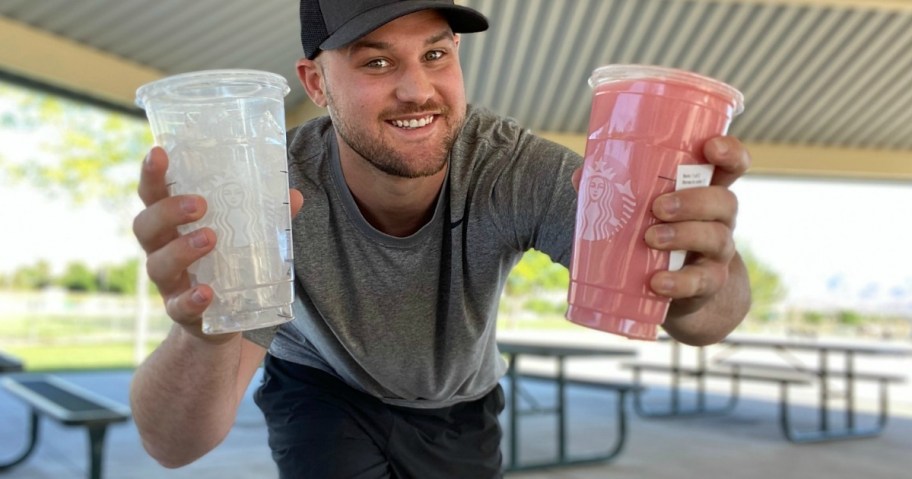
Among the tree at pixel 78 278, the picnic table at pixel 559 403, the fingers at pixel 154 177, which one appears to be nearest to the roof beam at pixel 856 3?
the picnic table at pixel 559 403

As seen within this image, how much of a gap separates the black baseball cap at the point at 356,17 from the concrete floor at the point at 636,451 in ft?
13.0

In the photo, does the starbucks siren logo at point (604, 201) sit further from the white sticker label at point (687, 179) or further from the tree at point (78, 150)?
the tree at point (78, 150)

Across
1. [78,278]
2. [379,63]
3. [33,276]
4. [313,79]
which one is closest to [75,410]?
[313,79]

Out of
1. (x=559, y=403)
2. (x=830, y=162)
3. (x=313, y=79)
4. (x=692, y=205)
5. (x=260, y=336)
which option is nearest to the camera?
(x=692, y=205)

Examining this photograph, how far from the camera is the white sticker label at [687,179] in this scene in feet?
3.52

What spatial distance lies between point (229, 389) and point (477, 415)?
844mm

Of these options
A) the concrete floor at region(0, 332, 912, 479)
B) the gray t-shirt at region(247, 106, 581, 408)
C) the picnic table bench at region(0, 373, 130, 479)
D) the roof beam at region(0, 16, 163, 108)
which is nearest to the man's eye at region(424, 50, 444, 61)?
the gray t-shirt at region(247, 106, 581, 408)

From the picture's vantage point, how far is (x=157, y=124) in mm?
1202

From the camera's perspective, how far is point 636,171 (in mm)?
1085

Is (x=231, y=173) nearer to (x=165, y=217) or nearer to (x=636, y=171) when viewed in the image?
(x=165, y=217)

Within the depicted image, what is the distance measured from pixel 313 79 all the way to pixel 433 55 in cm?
40

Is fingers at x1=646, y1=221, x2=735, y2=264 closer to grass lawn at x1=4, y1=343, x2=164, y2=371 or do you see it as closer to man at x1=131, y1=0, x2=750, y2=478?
man at x1=131, y1=0, x2=750, y2=478

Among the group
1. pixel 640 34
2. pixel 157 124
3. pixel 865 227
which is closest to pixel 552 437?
Result: pixel 640 34

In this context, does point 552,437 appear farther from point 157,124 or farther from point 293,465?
point 157,124
